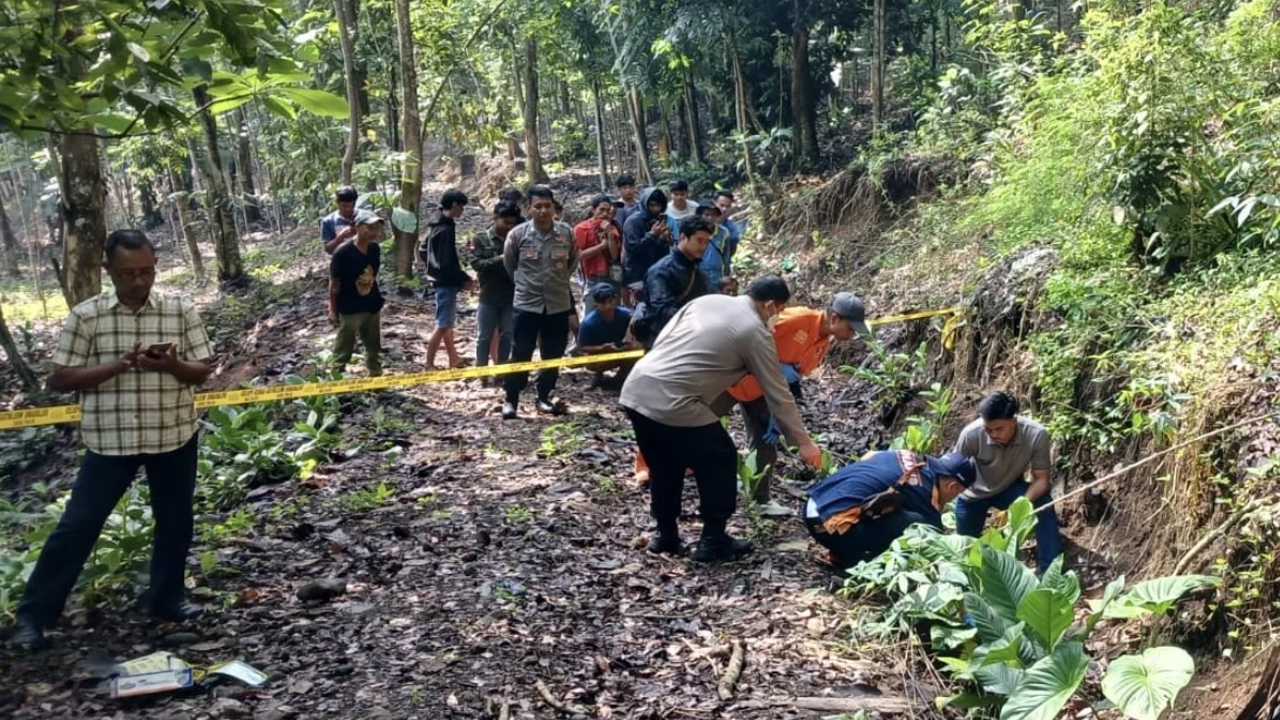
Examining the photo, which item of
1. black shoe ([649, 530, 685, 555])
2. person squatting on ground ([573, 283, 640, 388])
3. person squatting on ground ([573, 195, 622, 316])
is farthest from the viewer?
person squatting on ground ([573, 195, 622, 316])

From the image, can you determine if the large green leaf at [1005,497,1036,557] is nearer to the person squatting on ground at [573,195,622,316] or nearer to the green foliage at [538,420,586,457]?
the green foliage at [538,420,586,457]

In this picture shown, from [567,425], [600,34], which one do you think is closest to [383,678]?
[567,425]

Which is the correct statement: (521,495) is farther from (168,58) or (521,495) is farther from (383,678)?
(168,58)

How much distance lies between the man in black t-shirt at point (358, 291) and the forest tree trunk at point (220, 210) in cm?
727

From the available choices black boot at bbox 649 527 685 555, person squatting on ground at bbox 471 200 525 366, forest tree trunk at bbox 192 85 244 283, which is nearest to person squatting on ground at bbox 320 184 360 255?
person squatting on ground at bbox 471 200 525 366

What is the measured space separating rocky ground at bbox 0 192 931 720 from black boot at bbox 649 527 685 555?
3.8 inches

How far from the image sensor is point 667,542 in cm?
605

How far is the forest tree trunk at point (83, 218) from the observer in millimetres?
8469

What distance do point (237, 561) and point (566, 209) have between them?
59.3ft

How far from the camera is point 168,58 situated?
10.9ft

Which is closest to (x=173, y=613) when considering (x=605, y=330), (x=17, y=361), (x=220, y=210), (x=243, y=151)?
(x=605, y=330)

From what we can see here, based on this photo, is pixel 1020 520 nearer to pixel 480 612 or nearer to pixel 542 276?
pixel 480 612

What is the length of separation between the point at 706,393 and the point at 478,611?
1.59 meters

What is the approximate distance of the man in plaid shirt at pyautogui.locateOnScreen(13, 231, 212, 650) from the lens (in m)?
4.42
